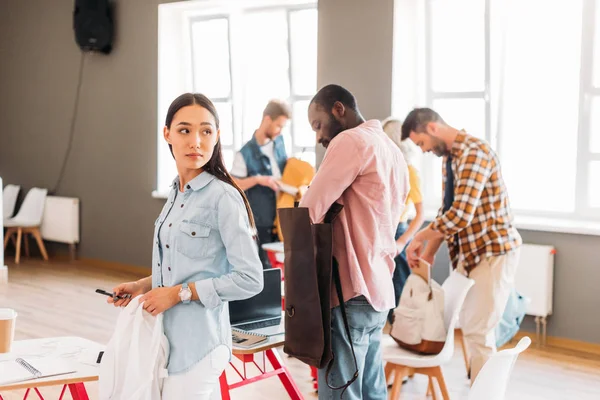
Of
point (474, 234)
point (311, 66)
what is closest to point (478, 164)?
point (474, 234)

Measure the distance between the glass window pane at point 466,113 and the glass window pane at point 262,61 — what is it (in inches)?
66.3

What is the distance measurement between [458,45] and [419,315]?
3.08m

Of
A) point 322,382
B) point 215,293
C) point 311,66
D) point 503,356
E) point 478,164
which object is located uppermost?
point 311,66

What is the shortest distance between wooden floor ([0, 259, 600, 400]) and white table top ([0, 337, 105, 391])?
1.60 meters

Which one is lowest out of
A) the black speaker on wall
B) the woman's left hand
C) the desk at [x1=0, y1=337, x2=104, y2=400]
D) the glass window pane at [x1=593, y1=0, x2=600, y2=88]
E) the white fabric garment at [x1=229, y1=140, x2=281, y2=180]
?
the desk at [x1=0, y1=337, x2=104, y2=400]

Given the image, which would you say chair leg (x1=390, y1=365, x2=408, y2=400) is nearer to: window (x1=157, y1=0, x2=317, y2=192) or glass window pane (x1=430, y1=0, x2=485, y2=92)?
glass window pane (x1=430, y1=0, x2=485, y2=92)

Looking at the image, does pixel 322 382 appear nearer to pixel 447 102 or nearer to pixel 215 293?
pixel 215 293

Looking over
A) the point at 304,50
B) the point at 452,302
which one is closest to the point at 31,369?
the point at 452,302

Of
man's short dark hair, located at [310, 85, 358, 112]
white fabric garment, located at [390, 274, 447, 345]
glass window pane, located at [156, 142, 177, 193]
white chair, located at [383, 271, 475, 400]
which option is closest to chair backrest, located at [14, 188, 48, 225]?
glass window pane, located at [156, 142, 177, 193]

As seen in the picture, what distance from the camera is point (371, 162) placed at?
2367mm

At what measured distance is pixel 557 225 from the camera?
4.99 m

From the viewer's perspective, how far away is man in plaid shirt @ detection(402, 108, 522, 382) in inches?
136

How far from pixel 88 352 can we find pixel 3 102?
7565 mm

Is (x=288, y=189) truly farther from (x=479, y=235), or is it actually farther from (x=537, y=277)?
(x=537, y=277)
